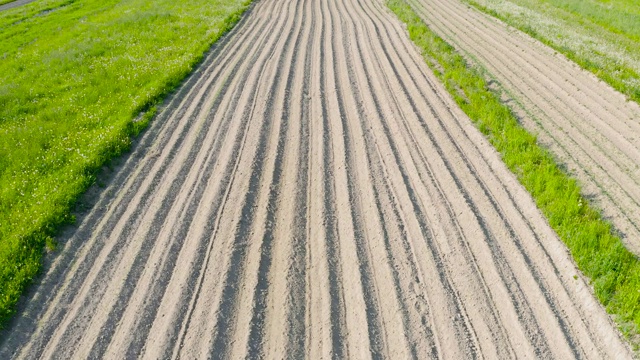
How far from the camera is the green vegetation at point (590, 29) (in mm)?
16375

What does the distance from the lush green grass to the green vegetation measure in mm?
14798

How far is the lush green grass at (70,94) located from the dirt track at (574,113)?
36.1ft

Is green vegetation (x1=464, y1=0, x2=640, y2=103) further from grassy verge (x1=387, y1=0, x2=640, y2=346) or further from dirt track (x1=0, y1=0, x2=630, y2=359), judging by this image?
dirt track (x1=0, y1=0, x2=630, y2=359)

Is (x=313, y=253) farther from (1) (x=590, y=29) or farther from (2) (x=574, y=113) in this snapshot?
(1) (x=590, y=29)

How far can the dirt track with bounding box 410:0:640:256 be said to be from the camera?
9680mm

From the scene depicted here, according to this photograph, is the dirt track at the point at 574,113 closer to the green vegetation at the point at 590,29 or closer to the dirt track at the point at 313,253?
the green vegetation at the point at 590,29

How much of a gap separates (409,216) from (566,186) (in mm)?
3696

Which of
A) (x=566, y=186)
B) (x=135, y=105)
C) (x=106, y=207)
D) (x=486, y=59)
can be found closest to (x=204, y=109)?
(x=135, y=105)

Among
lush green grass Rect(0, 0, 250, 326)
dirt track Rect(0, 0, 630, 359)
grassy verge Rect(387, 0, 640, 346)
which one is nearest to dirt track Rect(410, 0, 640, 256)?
grassy verge Rect(387, 0, 640, 346)

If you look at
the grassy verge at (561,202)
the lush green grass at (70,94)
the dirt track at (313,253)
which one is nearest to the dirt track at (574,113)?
the grassy verge at (561,202)

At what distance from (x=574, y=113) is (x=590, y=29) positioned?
46.3 ft

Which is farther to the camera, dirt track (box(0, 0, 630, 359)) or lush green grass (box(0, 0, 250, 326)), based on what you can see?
lush green grass (box(0, 0, 250, 326))

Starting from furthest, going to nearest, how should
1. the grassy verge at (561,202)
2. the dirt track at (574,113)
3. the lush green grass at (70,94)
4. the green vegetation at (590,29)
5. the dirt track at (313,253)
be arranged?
the green vegetation at (590,29)
the dirt track at (574,113)
the lush green grass at (70,94)
the grassy verge at (561,202)
the dirt track at (313,253)

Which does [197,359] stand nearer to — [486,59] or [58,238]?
[58,238]
